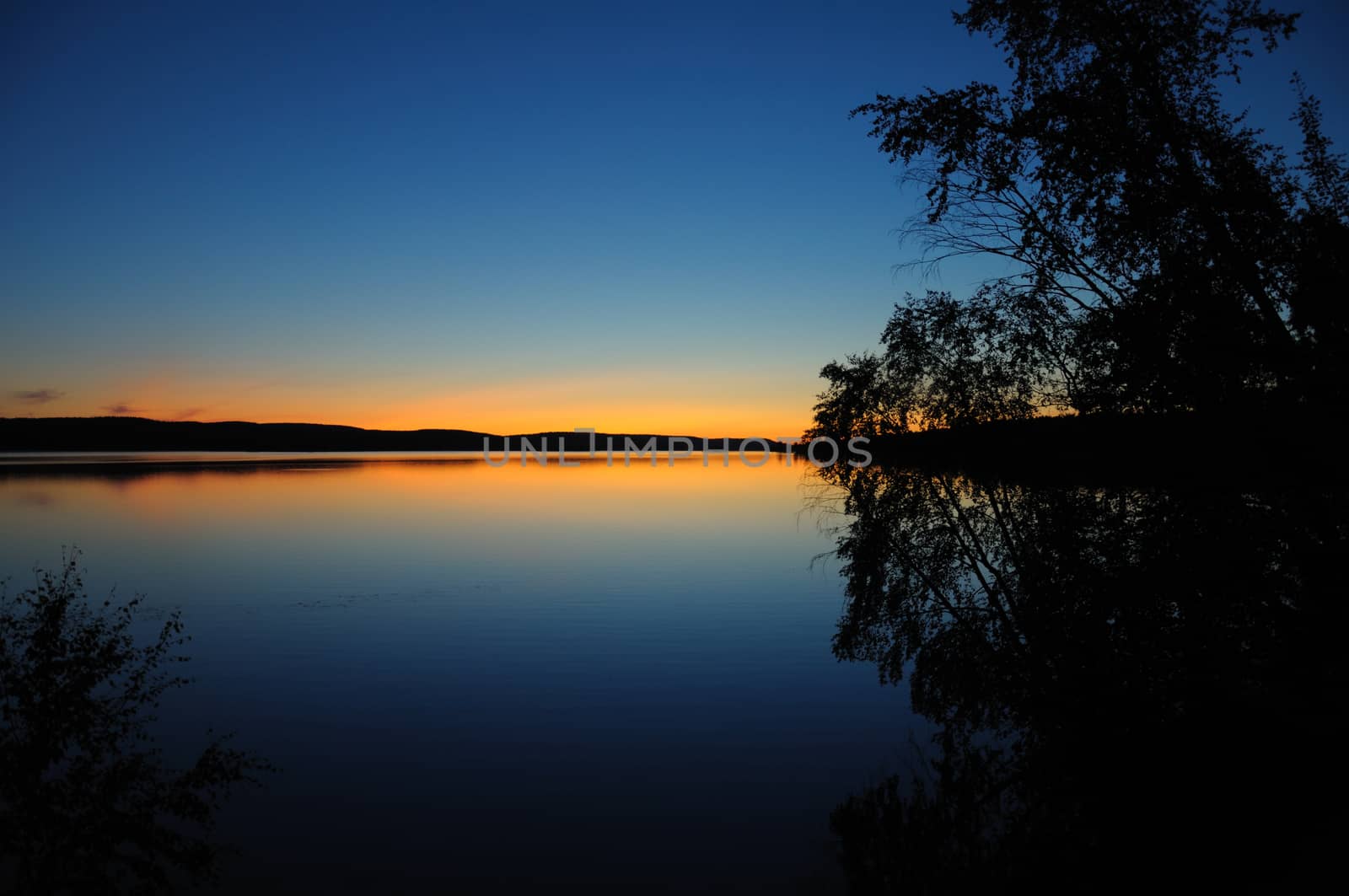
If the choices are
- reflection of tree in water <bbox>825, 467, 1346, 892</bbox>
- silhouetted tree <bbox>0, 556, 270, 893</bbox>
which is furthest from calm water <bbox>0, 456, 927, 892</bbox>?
reflection of tree in water <bbox>825, 467, 1346, 892</bbox>

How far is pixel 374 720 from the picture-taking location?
650 inches

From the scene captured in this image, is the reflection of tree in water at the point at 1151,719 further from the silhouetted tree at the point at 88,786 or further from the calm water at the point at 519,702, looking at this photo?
the silhouetted tree at the point at 88,786

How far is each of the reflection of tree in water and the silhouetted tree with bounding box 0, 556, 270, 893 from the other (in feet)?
30.1

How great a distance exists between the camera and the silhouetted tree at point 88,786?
9.85m

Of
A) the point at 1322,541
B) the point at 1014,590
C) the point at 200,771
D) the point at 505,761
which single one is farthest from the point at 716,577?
the point at 1322,541

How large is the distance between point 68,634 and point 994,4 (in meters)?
22.8

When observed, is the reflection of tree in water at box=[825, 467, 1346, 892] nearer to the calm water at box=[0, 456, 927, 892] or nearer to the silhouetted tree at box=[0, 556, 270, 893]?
the calm water at box=[0, 456, 927, 892]

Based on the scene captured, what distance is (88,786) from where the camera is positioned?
11555mm

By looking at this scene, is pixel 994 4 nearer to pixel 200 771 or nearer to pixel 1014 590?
pixel 1014 590

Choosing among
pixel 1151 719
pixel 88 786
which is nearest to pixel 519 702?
pixel 88 786

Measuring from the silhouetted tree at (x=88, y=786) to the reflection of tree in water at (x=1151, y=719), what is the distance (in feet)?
30.1

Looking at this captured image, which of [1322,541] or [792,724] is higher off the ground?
[1322,541]

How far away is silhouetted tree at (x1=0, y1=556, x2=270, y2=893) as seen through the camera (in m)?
9.85

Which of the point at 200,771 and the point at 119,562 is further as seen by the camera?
the point at 119,562
